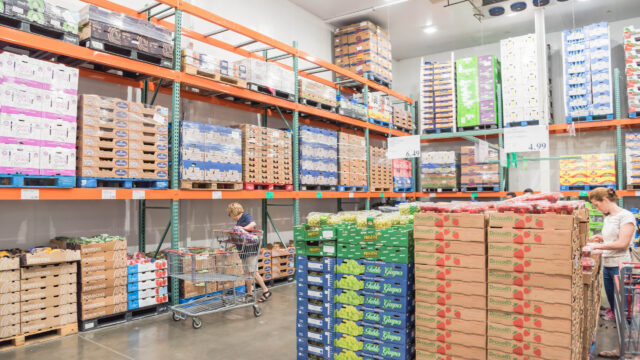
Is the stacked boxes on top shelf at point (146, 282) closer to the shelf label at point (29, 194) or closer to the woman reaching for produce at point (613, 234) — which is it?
the shelf label at point (29, 194)

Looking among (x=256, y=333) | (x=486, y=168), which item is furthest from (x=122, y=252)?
(x=486, y=168)

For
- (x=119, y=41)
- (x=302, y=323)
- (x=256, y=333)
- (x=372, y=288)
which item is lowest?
(x=256, y=333)

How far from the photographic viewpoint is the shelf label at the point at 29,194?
4.86 metres

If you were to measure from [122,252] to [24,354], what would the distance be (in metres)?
1.56

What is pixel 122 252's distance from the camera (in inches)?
228

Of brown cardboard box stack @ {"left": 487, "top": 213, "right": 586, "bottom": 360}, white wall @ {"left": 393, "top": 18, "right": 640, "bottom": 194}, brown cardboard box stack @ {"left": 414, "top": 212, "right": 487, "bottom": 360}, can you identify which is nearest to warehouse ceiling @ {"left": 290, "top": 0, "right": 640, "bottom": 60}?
white wall @ {"left": 393, "top": 18, "right": 640, "bottom": 194}

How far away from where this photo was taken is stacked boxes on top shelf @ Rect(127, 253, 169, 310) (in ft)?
19.3

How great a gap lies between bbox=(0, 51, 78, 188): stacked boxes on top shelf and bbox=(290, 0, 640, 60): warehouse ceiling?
7011mm

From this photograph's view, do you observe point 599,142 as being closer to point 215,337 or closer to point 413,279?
point 413,279

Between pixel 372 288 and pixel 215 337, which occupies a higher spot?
pixel 372 288

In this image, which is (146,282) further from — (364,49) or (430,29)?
(430,29)

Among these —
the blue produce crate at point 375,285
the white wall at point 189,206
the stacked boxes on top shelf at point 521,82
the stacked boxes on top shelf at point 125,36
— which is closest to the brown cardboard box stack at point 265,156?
the white wall at point 189,206

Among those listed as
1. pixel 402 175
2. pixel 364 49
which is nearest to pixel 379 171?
pixel 402 175

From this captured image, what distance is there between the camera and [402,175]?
12453 millimetres
